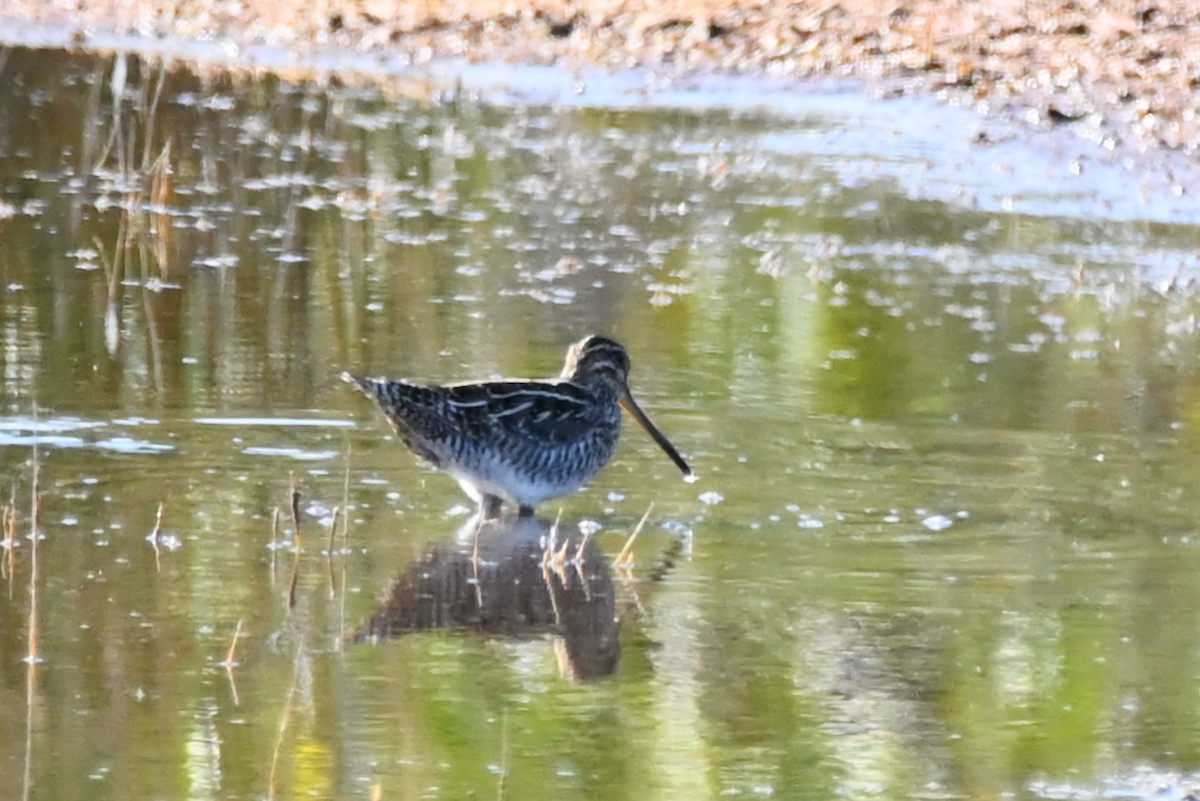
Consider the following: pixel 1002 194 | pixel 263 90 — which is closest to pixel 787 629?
pixel 1002 194

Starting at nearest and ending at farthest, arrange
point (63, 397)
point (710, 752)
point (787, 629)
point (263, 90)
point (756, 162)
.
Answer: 1. point (710, 752)
2. point (787, 629)
3. point (63, 397)
4. point (756, 162)
5. point (263, 90)

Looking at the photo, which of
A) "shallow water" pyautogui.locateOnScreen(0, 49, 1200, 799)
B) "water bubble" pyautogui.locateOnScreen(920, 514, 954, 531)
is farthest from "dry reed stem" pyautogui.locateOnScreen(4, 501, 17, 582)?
"water bubble" pyautogui.locateOnScreen(920, 514, 954, 531)

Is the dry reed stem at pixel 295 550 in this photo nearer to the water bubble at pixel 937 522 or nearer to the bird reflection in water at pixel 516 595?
the bird reflection in water at pixel 516 595

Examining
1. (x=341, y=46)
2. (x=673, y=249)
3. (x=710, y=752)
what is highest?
(x=341, y=46)

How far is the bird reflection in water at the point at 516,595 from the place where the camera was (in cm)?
582

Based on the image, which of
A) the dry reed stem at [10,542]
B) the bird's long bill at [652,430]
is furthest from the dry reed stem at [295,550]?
the bird's long bill at [652,430]

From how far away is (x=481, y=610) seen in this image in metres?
6.09

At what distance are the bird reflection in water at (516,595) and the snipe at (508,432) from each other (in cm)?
22

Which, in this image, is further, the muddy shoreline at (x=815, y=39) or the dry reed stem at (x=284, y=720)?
the muddy shoreline at (x=815, y=39)

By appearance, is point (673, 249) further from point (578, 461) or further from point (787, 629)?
point (787, 629)

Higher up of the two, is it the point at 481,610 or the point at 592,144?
the point at 592,144

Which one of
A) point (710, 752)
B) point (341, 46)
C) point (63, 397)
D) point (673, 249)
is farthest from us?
point (341, 46)

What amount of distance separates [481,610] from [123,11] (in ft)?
42.6

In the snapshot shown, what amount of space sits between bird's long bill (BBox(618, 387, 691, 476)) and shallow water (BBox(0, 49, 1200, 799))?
0.36 ft
